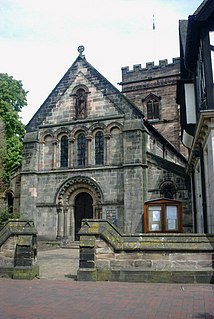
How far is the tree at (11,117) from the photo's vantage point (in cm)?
3039

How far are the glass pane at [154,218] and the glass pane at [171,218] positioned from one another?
16.0 inches

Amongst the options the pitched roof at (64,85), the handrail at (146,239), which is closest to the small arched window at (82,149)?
the pitched roof at (64,85)

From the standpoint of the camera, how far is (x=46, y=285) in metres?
10.4

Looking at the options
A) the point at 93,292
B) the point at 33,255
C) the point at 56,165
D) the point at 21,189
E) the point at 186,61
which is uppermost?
the point at 186,61

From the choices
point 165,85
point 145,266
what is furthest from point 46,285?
point 165,85

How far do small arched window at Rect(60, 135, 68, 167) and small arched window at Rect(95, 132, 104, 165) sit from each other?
7.72 feet

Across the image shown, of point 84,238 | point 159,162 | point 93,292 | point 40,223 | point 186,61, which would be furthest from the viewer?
point 40,223

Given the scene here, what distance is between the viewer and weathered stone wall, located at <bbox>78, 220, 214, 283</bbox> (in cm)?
1060

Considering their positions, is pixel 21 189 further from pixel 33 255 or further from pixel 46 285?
pixel 46 285

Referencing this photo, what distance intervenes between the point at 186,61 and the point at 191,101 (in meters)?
1.74

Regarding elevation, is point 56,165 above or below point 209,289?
above

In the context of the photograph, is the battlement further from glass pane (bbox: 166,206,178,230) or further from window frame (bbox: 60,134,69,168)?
glass pane (bbox: 166,206,178,230)

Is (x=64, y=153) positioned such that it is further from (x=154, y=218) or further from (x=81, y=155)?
(x=154, y=218)

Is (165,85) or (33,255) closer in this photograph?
(33,255)
